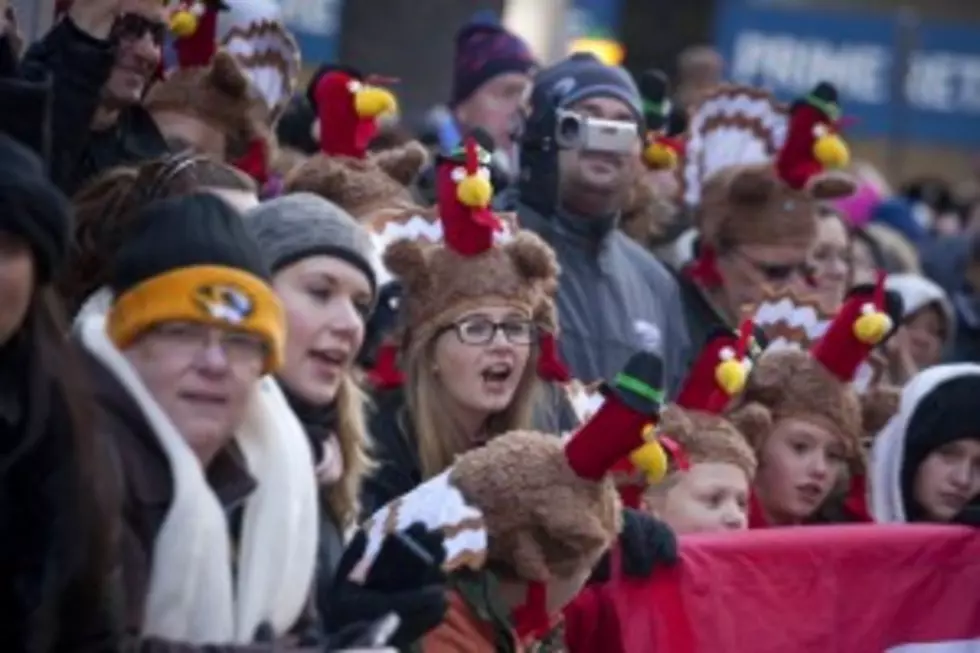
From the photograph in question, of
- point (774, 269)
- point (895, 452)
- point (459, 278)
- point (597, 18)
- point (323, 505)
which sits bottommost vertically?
point (597, 18)

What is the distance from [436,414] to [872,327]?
1662mm

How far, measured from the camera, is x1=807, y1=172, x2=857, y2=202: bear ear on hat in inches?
459

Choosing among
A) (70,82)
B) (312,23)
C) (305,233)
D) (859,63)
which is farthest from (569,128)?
(859,63)

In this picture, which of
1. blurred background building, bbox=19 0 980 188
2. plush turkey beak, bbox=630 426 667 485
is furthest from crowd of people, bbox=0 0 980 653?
blurred background building, bbox=19 0 980 188

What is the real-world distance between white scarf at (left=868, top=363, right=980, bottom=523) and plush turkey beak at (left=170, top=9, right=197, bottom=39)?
2340 millimetres

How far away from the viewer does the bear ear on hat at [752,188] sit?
11242 millimetres

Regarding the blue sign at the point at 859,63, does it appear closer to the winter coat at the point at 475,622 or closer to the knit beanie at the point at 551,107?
the knit beanie at the point at 551,107

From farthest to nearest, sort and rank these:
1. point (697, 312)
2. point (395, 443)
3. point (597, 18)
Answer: point (597, 18)
point (697, 312)
point (395, 443)

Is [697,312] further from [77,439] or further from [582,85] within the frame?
[77,439]

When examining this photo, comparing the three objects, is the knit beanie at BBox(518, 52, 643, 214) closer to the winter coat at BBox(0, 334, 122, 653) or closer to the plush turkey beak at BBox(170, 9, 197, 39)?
the plush turkey beak at BBox(170, 9, 197, 39)

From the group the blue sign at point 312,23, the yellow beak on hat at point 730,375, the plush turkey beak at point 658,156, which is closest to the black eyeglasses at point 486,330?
the yellow beak on hat at point 730,375

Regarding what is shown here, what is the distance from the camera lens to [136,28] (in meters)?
8.18

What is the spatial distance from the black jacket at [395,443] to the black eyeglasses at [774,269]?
2.38m

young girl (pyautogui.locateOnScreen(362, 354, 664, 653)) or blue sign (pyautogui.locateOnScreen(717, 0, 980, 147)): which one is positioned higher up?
young girl (pyautogui.locateOnScreen(362, 354, 664, 653))
